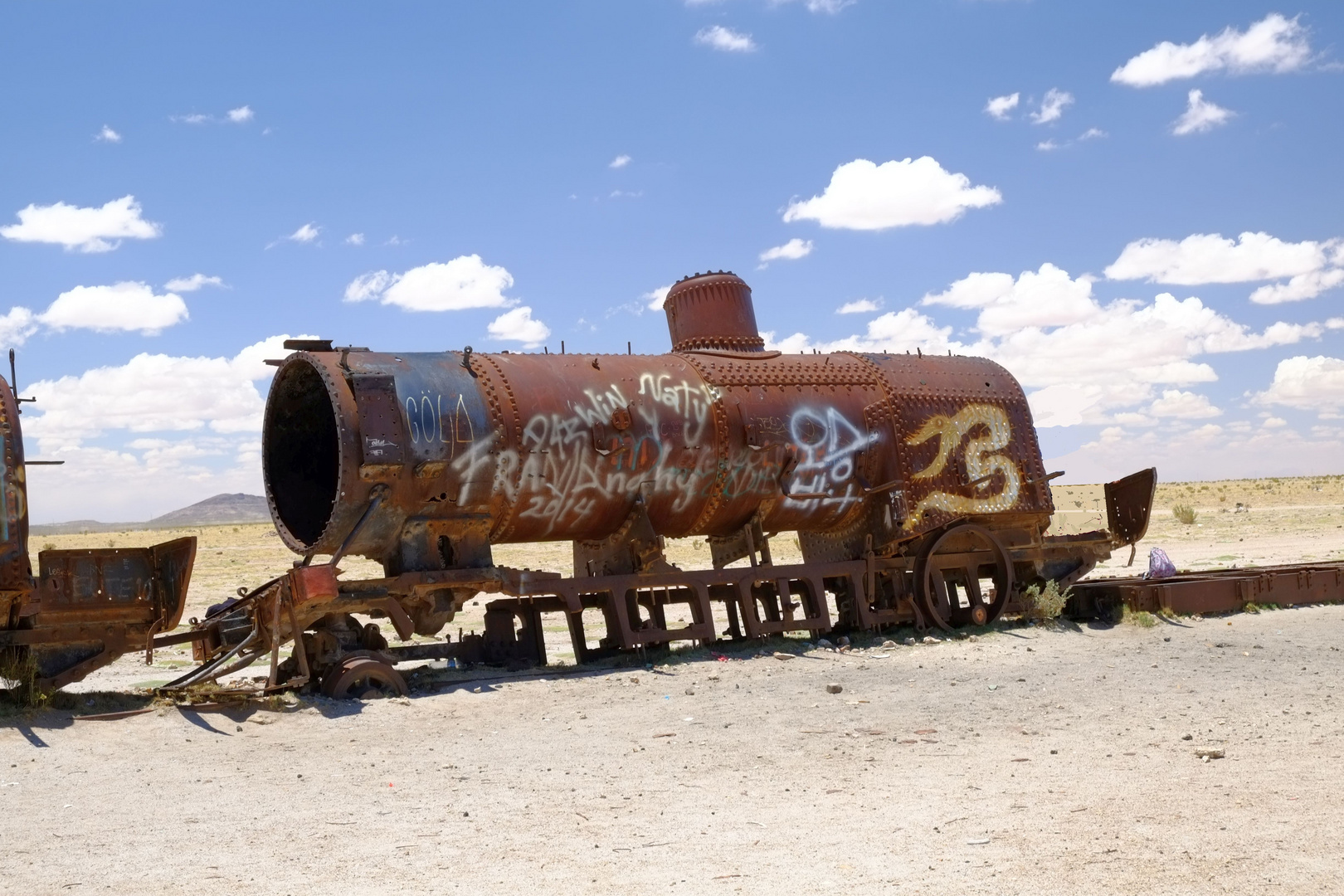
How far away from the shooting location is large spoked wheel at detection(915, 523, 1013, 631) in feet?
43.9

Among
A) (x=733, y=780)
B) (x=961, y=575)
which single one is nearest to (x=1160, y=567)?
(x=961, y=575)

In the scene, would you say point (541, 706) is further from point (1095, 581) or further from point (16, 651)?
point (1095, 581)

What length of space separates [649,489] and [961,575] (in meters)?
4.20

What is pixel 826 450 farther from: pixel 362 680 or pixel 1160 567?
pixel 362 680

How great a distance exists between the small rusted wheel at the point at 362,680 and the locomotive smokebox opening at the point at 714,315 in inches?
206

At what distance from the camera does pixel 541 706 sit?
376 inches

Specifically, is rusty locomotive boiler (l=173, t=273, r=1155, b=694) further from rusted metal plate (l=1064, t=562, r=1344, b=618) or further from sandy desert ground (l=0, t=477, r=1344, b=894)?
sandy desert ground (l=0, t=477, r=1344, b=894)

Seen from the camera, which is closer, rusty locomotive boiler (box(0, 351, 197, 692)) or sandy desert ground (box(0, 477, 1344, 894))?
sandy desert ground (box(0, 477, 1344, 894))

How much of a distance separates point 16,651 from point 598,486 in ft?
16.3

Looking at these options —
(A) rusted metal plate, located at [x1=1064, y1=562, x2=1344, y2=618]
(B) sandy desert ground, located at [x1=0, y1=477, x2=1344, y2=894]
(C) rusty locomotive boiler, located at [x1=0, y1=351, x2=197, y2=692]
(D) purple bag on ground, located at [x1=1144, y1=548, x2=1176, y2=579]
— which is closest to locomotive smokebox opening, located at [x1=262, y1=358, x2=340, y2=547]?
(C) rusty locomotive boiler, located at [x1=0, y1=351, x2=197, y2=692]

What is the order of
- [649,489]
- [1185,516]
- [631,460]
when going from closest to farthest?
[631,460] → [649,489] → [1185,516]

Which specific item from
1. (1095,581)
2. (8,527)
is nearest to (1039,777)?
(8,527)

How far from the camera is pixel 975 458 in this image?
1394cm

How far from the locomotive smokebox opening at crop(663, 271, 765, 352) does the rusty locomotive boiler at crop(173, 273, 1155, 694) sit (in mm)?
29
